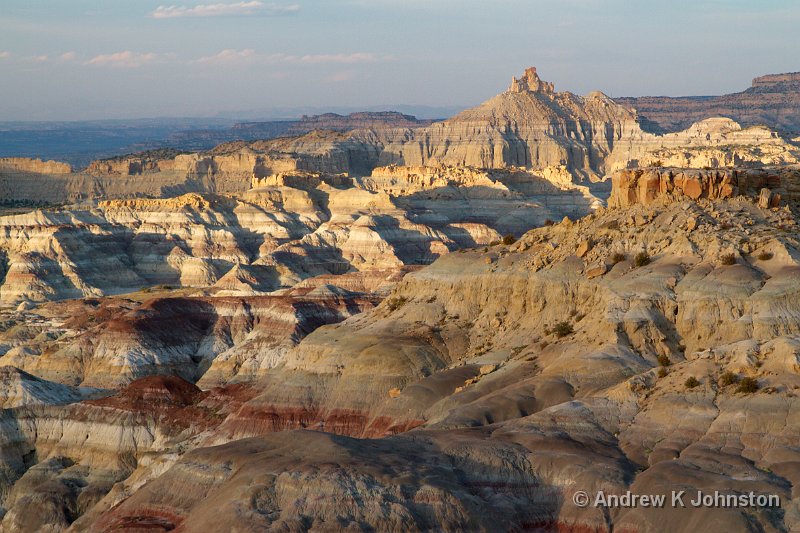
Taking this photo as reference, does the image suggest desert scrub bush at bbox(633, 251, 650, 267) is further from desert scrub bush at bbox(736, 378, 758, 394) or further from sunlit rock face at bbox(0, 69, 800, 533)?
desert scrub bush at bbox(736, 378, 758, 394)

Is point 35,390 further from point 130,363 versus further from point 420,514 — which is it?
point 420,514

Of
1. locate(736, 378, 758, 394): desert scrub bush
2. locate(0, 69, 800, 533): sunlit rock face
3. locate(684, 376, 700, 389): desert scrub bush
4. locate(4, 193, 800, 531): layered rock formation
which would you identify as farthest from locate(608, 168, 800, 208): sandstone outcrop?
locate(736, 378, 758, 394): desert scrub bush

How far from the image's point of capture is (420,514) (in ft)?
138

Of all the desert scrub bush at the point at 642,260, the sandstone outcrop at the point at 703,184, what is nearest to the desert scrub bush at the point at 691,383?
the desert scrub bush at the point at 642,260

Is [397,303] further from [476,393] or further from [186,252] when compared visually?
[186,252]

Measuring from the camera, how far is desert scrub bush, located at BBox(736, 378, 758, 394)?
5138 cm

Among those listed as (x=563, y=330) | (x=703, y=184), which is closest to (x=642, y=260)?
(x=563, y=330)

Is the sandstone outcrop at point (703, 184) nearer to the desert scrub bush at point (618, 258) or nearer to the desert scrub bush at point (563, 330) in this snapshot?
the desert scrub bush at point (618, 258)

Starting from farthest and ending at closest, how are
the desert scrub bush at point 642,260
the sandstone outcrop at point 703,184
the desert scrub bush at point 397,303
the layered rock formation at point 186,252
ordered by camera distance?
the layered rock formation at point 186,252 < the desert scrub bush at point 397,303 < the sandstone outcrop at point 703,184 < the desert scrub bush at point 642,260

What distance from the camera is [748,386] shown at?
169ft

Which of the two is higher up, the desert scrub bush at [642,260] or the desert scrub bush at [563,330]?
the desert scrub bush at [642,260]

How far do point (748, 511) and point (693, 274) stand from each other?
76.0 feet

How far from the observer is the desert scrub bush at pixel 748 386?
51.4m

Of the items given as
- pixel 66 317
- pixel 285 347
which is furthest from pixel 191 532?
pixel 66 317
